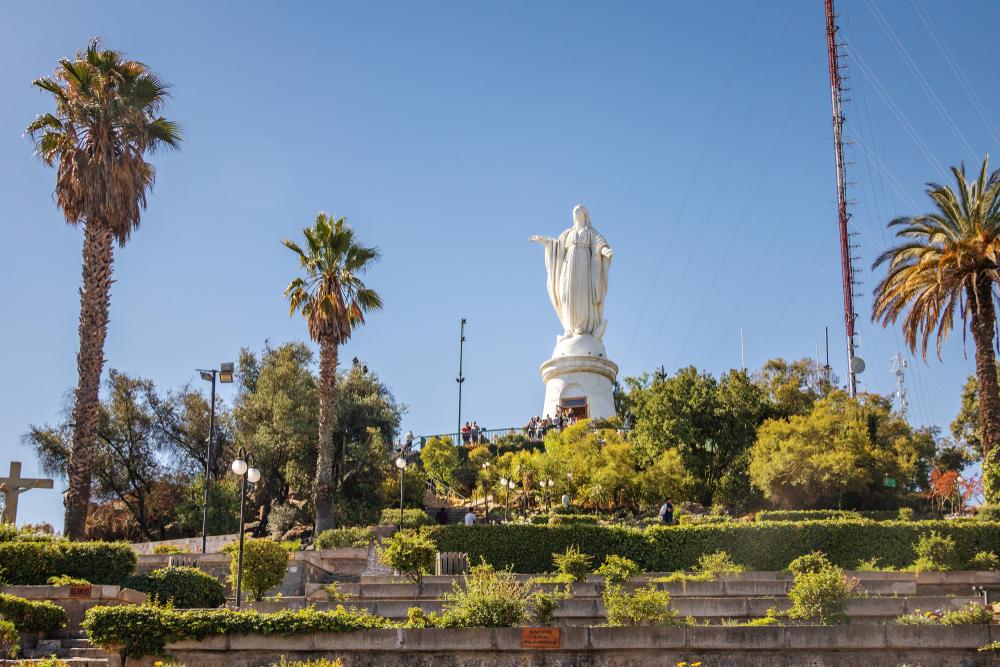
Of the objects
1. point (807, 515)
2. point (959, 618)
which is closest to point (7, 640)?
point (959, 618)

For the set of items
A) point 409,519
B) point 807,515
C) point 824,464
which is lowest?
point 409,519

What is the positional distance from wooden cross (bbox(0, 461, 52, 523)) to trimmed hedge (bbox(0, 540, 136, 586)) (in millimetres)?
6492

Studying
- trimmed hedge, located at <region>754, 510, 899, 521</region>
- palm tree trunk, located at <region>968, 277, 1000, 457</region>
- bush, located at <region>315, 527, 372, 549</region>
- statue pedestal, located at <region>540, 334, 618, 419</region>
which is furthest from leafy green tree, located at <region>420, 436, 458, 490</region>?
palm tree trunk, located at <region>968, 277, 1000, 457</region>

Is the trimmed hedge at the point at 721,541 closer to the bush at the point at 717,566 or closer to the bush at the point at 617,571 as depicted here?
the bush at the point at 717,566

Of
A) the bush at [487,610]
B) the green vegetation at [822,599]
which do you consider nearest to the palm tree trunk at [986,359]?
the green vegetation at [822,599]

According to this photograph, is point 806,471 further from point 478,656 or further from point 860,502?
point 478,656

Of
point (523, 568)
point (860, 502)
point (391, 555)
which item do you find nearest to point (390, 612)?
point (391, 555)

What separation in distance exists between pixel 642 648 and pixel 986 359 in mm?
17492

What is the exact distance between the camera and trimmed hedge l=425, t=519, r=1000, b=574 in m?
25.2

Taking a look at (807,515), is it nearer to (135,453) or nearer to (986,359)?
(986,359)

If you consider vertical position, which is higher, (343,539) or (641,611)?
(343,539)

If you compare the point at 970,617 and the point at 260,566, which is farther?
the point at 260,566

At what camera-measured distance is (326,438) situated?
108 feet

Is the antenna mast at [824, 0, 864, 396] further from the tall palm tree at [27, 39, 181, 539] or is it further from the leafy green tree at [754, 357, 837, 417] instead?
the tall palm tree at [27, 39, 181, 539]
